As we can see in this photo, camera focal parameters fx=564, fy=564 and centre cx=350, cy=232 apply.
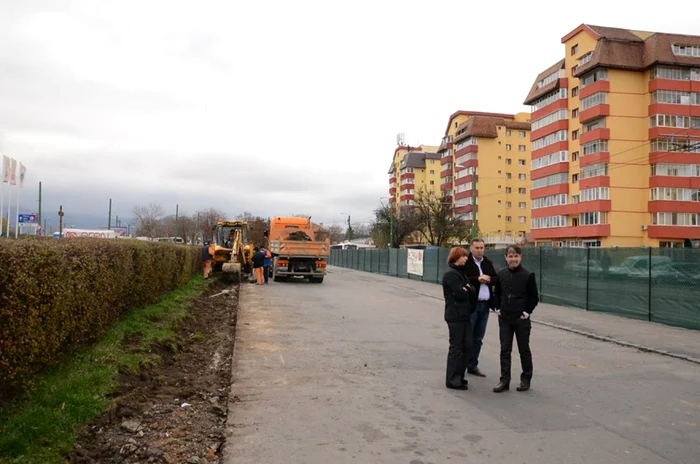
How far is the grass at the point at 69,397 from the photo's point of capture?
4309 mm

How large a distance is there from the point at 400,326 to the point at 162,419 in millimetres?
7385

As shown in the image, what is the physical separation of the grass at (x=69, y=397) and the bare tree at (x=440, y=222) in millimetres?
51632

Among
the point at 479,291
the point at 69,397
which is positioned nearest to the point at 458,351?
the point at 479,291

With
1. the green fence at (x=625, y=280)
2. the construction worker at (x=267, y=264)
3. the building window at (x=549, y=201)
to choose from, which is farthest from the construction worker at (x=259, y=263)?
the building window at (x=549, y=201)

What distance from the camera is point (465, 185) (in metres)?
87.9

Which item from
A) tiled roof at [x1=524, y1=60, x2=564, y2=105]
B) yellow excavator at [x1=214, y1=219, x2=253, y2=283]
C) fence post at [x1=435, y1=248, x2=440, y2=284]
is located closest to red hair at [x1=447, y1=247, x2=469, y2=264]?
yellow excavator at [x1=214, y1=219, x2=253, y2=283]

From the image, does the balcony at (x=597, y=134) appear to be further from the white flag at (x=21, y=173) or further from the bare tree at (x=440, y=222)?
the white flag at (x=21, y=173)

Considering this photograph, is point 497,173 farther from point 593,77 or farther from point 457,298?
point 457,298

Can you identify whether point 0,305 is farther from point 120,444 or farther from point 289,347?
point 289,347

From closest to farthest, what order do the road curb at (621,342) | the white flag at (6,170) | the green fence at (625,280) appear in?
the road curb at (621,342), the green fence at (625,280), the white flag at (6,170)

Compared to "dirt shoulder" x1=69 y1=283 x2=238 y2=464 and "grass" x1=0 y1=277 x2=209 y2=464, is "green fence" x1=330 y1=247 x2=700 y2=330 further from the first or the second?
"grass" x1=0 y1=277 x2=209 y2=464

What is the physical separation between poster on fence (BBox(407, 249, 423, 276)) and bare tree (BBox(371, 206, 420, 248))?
29.9 m

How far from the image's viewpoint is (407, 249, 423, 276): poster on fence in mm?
29750

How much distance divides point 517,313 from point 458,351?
0.84 meters
